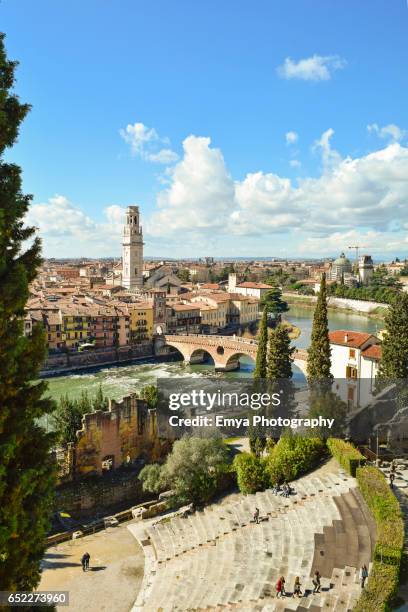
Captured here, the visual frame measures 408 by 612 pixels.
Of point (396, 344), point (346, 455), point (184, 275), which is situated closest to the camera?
point (346, 455)

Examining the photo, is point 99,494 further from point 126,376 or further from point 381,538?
point 126,376

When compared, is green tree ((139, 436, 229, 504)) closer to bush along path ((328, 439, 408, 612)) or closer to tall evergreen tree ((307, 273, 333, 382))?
A: bush along path ((328, 439, 408, 612))

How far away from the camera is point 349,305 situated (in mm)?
107750

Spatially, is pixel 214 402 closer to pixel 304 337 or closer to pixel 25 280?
pixel 25 280

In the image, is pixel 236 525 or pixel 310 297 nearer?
pixel 236 525

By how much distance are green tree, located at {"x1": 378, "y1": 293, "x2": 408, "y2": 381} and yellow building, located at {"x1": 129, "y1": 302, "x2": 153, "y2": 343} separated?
39023 mm

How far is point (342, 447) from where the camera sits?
62.4 ft

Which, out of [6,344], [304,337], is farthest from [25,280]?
[304,337]

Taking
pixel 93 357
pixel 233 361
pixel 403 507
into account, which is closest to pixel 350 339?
pixel 403 507

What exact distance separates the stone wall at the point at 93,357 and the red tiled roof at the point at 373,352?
31.4 m

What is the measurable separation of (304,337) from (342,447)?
51.3m

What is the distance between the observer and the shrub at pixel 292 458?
61.1ft

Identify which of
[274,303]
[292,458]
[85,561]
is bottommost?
[85,561]

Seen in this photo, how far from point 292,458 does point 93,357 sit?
1533 inches
